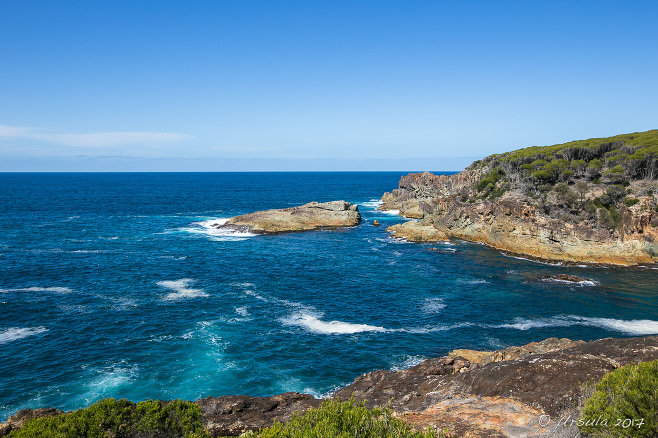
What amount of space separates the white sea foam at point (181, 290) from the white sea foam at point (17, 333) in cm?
1226

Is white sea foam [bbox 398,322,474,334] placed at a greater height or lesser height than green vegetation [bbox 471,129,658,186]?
lesser

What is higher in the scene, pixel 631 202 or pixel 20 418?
pixel 631 202

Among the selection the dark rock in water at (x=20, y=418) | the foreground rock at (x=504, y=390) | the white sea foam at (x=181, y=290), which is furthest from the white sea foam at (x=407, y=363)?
the white sea foam at (x=181, y=290)

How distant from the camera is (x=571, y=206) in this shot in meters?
68.1

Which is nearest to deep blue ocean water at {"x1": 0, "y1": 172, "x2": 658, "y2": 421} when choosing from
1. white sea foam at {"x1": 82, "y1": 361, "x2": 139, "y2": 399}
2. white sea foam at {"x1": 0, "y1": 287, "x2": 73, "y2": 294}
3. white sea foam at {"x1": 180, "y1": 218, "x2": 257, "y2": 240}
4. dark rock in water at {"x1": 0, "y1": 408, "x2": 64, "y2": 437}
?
white sea foam at {"x1": 82, "y1": 361, "x2": 139, "y2": 399}

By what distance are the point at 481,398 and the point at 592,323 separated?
90.2 feet

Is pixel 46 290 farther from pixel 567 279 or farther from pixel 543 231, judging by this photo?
pixel 543 231

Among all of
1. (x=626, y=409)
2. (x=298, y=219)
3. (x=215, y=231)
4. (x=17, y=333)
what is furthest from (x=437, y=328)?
(x=215, y=231)

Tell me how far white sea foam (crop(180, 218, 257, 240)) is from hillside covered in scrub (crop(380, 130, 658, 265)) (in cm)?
4005

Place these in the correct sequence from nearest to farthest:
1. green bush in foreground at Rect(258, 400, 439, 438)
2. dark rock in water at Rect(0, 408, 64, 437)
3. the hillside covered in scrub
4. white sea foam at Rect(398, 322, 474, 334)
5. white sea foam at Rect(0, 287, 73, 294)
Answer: green bush in foreground at Rect(258, 400, 439, 438), dark rock in water at Rect(0, 408, 64, 437), white sea foam at Rect(398, 322, 474, 334), white sea foam at Rect(0, 287, 73, 294), the hillside covered in scrub

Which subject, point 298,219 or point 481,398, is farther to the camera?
point 298,219

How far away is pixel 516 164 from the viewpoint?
90.0 m

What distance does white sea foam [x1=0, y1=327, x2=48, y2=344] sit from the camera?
3569cm

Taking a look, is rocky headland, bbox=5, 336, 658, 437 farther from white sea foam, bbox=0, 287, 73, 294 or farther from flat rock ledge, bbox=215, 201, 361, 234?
flat rock ledge, bbox=215, 201, 361, 234
